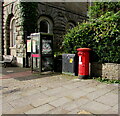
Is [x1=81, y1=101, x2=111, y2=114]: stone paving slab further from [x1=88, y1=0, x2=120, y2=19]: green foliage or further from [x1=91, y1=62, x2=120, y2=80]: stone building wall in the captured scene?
[x1=88, y1=0, x2=120, y2=19]: green foliage

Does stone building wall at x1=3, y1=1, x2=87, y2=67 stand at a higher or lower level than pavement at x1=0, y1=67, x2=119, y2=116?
higher

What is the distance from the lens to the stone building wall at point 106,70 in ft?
19.6

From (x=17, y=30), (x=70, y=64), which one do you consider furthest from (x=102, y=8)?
(x=17, y=30)

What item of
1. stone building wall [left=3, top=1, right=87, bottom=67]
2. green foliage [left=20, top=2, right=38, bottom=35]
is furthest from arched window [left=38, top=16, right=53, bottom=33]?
green foliage [left=20, top=2, right=38, bottom=35]

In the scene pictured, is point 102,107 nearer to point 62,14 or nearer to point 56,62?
point 56,62

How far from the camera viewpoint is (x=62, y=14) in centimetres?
1424

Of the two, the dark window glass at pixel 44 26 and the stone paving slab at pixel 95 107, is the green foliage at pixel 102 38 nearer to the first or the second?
the stone paving slab at pixel 95 107

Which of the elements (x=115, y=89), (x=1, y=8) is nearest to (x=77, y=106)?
(x=115, y=89)

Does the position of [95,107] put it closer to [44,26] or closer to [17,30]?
[17,30]

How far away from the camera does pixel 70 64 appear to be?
7.20m

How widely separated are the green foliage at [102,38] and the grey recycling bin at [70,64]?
0.57m

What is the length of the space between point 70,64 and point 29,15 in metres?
5.76

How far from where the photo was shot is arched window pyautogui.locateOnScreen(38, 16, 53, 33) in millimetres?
12561

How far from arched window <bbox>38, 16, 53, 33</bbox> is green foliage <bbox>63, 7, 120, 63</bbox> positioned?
5.73m
